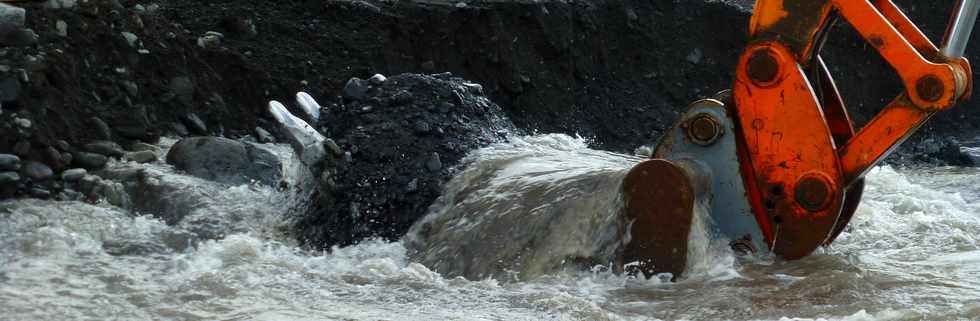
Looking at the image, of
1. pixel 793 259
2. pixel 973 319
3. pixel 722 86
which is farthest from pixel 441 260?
pixel 722 86

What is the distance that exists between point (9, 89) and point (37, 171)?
50 centimetres

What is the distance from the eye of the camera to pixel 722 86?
1120cm

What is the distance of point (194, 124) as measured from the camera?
728 cm

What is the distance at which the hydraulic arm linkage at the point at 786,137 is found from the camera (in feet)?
16.0

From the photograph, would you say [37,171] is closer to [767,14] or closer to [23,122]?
[23,122]

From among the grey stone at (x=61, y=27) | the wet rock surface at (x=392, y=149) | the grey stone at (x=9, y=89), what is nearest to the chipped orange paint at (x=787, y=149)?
the wet rock surface at (x=392, y=149)

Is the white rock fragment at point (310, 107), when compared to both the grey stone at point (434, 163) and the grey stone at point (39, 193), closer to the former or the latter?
the grey stone at point (434, 163)

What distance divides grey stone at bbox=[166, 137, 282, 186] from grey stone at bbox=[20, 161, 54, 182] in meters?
0.71

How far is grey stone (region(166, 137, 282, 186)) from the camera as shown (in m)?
6.49

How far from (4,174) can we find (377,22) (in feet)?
12.8

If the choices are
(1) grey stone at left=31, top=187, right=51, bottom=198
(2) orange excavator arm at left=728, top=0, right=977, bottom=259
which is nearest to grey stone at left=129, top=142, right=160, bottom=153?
→ (1) grey stone at left=31, top=187, right=51, bottom=198

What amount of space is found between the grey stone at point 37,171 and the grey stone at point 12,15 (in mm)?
879

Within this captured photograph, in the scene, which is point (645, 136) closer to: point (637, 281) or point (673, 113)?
point (673, 113)

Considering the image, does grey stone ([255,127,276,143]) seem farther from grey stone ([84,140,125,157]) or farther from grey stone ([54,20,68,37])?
grey stone ([54,20,68,37])
